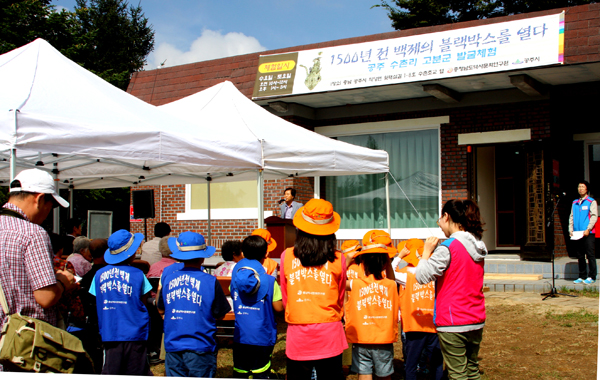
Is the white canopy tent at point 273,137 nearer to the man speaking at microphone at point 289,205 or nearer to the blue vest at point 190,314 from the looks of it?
the man speaking at microphone at point 289,205

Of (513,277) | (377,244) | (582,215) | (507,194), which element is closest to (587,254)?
(582,215)

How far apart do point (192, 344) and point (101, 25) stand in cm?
3248

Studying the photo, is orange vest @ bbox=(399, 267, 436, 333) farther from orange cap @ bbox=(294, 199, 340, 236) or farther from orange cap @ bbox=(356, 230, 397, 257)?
orange cap @ bbox=(294, 199, 340, 236)

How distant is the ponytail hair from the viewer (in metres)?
3.51

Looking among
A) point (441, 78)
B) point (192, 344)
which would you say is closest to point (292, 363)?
point (192, 344)

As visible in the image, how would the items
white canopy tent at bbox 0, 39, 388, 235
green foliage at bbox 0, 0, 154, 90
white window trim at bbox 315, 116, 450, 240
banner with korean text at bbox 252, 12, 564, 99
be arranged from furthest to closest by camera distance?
green foliage at bbox 0, 0, 154, 90 < white window trim at bbox 315, 116, 450, 240 < banner with korean text at bbox 252, 12, 564, 99 < white canopy tent at bbox 0, 39, 388, 235

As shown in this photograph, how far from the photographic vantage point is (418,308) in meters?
4.25

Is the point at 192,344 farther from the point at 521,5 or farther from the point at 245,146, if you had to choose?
the point at 521,5

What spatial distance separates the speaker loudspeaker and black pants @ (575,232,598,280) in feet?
27.4

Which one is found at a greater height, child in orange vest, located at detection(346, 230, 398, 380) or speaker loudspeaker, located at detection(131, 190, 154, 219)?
speaker loudspeaker, located at detection(131, 190, 154, 219)

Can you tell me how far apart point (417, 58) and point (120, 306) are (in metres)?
7.74

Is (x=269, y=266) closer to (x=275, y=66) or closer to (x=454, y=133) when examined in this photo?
(x=275, y=66)

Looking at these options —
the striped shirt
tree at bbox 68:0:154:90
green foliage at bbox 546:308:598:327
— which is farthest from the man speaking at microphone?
tree at bbox 68:0:154:90

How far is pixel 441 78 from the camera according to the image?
383 inches
